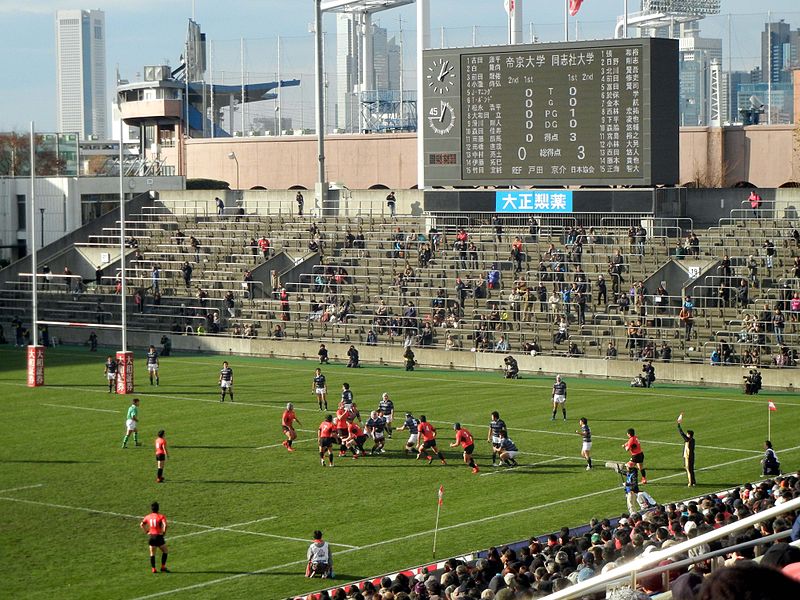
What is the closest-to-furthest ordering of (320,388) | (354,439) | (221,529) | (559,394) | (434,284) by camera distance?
(221,529) → (354,439) → (559,394) → (320,388) → (434,284)

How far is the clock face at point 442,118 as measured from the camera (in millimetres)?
52156

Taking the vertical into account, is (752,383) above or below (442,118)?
below

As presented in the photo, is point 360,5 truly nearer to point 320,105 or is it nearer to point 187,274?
point 320,105

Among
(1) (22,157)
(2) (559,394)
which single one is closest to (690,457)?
Answer: (2) (559,394)

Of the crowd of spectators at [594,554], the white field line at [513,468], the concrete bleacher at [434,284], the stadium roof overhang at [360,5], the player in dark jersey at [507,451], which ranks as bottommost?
the white field line at [513,468]

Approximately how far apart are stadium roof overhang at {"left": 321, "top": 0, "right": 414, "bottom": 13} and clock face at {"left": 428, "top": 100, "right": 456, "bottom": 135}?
11912 millimetres

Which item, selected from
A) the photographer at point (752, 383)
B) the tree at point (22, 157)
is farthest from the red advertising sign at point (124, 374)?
the tree at point (22, 157)

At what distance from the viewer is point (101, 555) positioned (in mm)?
22219

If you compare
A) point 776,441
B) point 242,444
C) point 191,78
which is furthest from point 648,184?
point 191,78

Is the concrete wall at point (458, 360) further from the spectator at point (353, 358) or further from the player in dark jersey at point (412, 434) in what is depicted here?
the player in dark jersey at point (412, 434)

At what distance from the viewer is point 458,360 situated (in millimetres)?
48344

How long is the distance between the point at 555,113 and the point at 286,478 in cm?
2531

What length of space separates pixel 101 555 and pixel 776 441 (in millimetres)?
17337

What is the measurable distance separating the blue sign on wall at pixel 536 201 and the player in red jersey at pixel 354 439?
22663 mm
